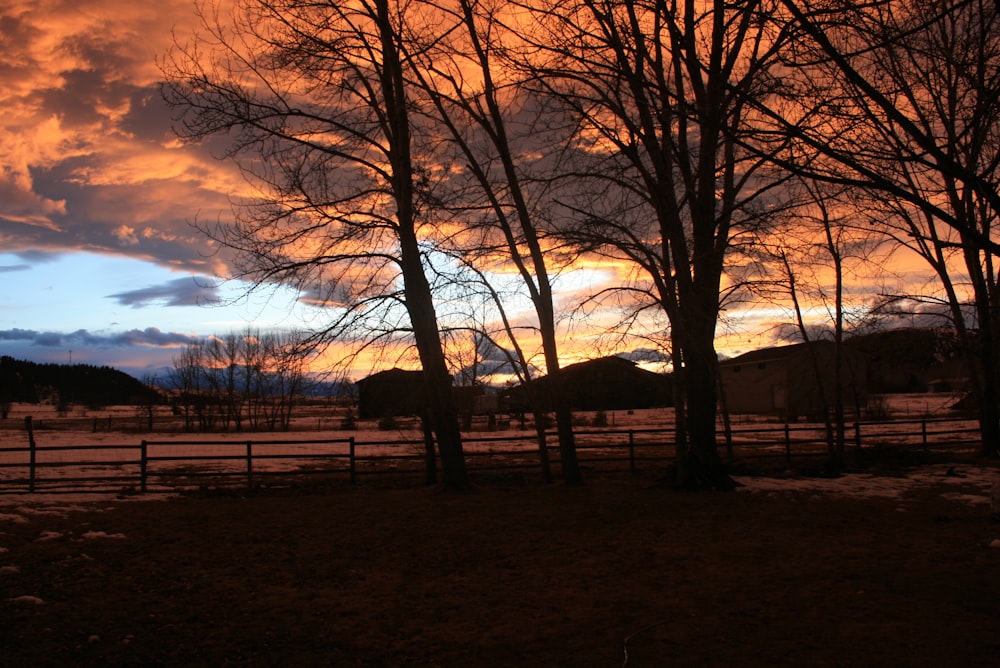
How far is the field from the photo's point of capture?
18.5 ft

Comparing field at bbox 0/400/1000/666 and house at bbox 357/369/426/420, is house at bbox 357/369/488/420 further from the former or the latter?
field at bbox 0/400/1000/666

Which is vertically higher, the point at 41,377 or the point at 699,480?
the point at 41,377

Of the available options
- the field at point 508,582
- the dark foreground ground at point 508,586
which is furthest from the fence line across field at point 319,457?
the dark foreground ground at point 508,586

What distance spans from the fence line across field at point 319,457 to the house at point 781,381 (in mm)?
12559

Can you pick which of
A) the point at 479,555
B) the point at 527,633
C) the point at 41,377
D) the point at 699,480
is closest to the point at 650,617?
the point at 527,633

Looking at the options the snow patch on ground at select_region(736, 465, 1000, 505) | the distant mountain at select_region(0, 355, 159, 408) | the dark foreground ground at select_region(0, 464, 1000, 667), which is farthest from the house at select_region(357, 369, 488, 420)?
the distant mountain at select_region(0, 355, 159, 408)

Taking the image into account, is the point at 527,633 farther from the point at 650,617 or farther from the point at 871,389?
the point at 871,389

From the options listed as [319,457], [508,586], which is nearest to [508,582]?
[508,586]

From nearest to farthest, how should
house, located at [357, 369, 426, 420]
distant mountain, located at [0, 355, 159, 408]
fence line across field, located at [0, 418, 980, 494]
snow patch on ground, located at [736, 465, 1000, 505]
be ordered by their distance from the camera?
snow patch on ground, located at [736, 465, 1000, 505]
house, located at [357, 369, 426, 420]
fence line across field, located at [0, 418, 980, 494]
distant mountain, located at [0, 355, 159, 408]

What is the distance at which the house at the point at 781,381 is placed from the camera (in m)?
49.9

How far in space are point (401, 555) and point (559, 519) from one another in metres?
3.55

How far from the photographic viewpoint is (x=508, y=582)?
7941mm

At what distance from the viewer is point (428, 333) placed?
51.2ft

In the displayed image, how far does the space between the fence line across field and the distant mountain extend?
108662 millimetres
